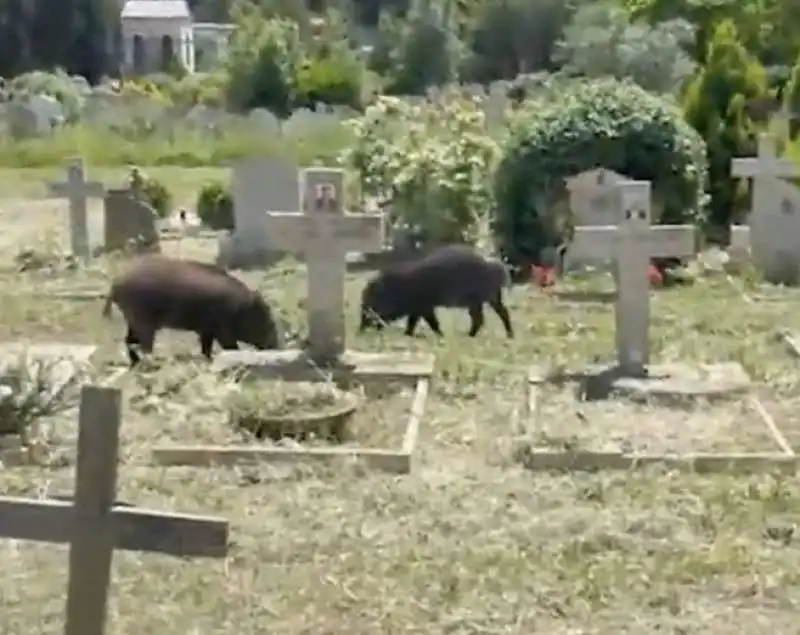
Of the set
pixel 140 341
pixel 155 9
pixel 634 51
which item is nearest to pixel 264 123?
pixel 634 51

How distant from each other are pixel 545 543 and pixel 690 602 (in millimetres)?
849

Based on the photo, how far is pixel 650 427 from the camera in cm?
862

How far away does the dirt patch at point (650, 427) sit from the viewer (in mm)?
8172

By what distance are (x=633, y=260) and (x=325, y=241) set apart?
1895 millimetres

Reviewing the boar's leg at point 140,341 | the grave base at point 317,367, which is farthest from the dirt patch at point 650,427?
the boar's leg at point 140,341

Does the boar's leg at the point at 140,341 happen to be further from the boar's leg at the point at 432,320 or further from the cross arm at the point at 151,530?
the cross arm at the point at 151,530

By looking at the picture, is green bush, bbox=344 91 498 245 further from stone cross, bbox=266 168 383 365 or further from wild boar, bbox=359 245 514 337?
stone cross, bbox=266 168 383 365

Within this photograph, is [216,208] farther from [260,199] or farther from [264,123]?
[264,123]

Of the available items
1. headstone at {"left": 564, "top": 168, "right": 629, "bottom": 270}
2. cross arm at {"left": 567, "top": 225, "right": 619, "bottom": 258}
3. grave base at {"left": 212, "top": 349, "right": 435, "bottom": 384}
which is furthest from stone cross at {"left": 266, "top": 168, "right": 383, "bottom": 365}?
headstone at {"left": 564, "top": 168, "right": 629, "bottom": 270}

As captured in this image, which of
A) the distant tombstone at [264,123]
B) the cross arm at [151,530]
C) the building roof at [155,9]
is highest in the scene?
the building roof at [155,9]

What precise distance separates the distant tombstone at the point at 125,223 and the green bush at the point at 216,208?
209cm

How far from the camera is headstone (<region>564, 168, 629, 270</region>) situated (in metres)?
15.7

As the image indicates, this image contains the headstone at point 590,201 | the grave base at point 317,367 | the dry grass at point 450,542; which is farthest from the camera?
the headstone at point 590,201

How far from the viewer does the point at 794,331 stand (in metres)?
12.2
